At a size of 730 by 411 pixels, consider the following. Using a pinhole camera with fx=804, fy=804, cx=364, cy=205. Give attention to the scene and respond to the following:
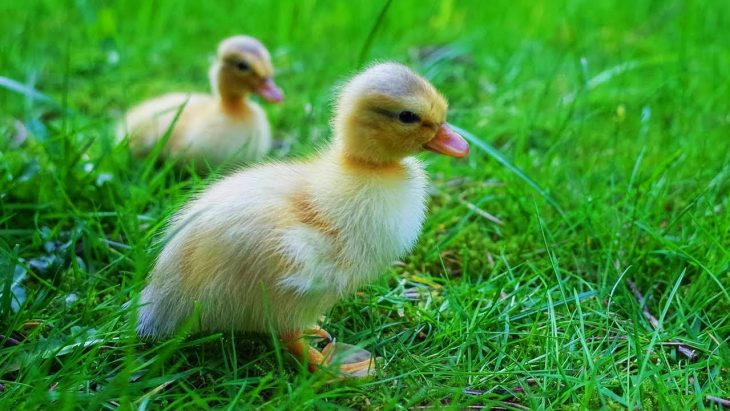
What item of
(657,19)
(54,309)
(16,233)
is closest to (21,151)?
(16,233)

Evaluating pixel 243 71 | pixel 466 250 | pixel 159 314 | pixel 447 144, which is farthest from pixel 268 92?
pixel 159 314

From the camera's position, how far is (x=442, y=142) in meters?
2.03

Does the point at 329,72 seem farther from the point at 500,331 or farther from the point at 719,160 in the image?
the point at 500,331

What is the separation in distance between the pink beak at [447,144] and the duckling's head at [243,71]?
1475 millimetres

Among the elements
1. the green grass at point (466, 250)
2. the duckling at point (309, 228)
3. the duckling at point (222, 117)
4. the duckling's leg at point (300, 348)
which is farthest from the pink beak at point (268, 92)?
the duckling's leg at point (300, 348)

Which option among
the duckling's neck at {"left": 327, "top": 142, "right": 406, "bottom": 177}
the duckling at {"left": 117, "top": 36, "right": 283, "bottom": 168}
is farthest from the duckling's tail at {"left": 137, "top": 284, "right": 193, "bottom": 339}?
the duckling at {"left": 117, "top": 36, "right": 283, "bottom": 168}

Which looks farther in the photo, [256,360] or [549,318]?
[549,318]

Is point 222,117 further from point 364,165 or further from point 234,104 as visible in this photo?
point 364,165

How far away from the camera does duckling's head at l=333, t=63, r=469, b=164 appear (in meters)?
1.91

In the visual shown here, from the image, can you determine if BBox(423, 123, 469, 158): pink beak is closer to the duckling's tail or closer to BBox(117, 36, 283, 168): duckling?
the duckling's tail

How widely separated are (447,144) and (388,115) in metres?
0.20

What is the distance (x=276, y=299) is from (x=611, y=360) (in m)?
0.79

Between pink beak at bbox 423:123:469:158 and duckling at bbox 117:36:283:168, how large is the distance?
1.25 metres

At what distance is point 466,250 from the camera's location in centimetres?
246
